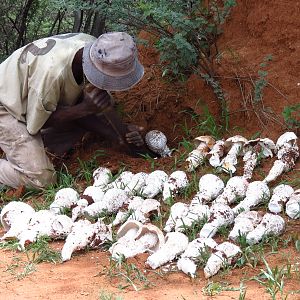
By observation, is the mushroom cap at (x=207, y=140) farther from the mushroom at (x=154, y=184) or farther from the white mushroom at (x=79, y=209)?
the white mushroom at (x=79, y=209)

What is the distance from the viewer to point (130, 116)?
6.56 meters

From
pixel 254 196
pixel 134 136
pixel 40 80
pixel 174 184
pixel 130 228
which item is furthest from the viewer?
pixel 134 136

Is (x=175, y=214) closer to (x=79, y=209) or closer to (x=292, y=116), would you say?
(x=79, y=209)

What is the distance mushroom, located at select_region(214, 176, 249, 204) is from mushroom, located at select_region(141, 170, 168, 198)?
55 cm

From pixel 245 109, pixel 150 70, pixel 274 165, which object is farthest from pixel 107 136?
pixel 274 165

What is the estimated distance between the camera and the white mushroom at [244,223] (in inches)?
172

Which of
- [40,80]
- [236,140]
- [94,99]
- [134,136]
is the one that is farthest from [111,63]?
[236,140]

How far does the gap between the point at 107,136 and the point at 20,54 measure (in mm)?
1051

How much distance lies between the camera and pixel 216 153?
18.6ft

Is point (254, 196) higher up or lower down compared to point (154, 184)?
higher up

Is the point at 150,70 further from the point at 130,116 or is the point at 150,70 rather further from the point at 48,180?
the point at 48,180

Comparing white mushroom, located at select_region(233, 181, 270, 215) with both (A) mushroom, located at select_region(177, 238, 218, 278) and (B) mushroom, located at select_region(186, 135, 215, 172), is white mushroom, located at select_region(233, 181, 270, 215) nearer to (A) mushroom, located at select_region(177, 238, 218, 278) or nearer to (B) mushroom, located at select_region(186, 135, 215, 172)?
(A) mushroom, located at select_region(177, 238, 218, 278)

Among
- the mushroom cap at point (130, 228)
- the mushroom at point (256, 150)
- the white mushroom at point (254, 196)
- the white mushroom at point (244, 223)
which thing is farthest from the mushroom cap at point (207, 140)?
the mushroom cap at point (130, 228)

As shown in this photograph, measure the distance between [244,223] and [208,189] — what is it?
28.0 inches
